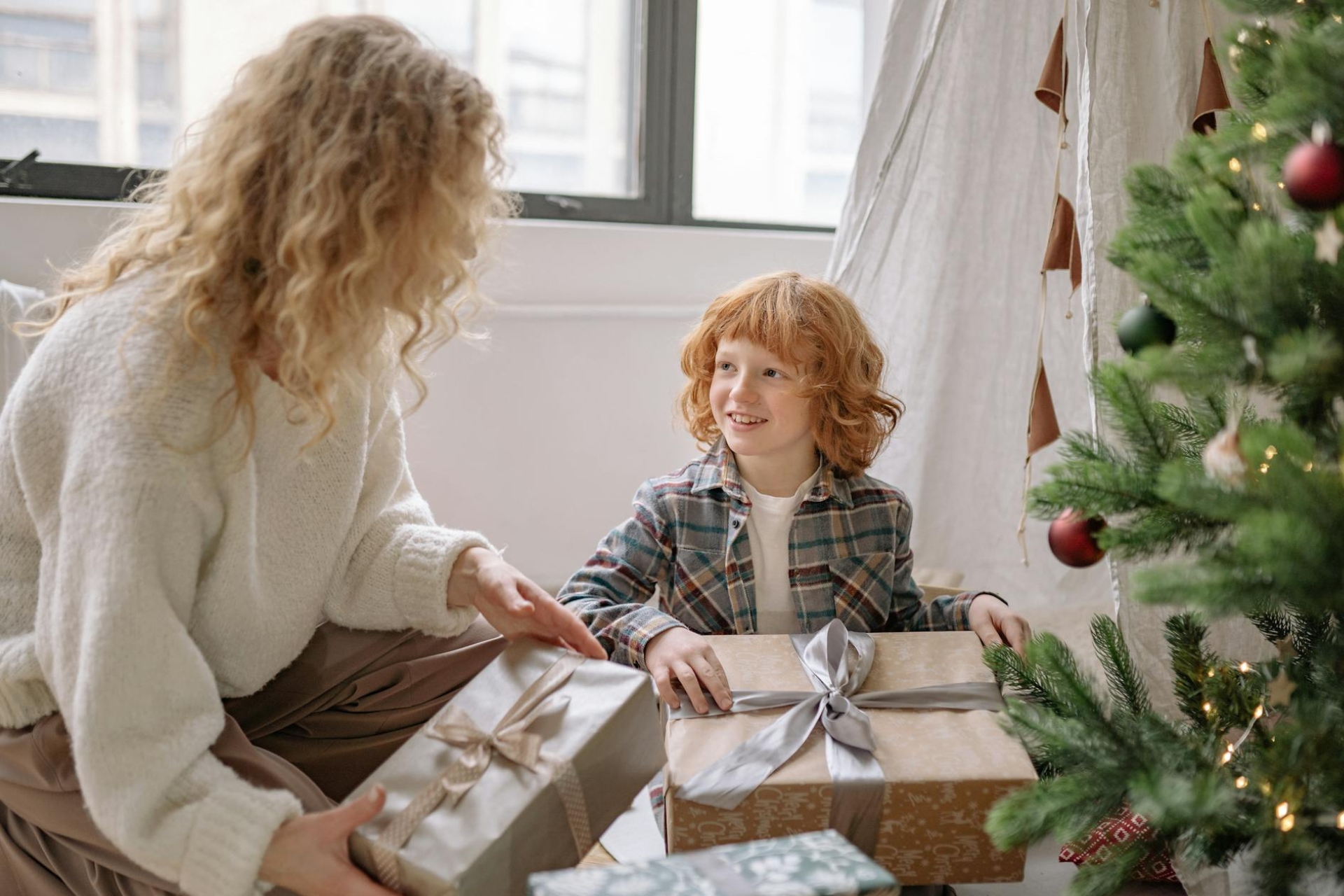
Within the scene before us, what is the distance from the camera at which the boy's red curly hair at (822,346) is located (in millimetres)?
1453

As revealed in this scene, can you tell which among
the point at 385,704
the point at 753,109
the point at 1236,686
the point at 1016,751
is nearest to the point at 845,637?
the point at 1016,751

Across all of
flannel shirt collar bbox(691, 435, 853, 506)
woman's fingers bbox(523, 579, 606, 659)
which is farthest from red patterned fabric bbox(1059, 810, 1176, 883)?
woman's fingers bbox(523, 579, 606, 659)

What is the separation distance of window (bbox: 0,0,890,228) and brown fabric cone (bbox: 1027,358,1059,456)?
3.05ft

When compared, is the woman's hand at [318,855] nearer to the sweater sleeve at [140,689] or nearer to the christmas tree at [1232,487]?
the sweater sleeve at [140,689]

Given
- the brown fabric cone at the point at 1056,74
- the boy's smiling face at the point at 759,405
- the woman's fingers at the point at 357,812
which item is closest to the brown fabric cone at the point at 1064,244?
the brown fabric cone at the point at 1056,74

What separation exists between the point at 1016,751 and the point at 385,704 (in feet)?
2.10

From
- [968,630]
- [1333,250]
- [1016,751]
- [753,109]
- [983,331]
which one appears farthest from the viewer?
[753,109]

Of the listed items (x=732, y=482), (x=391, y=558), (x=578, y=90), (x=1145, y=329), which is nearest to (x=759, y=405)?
(x=732, y=482)

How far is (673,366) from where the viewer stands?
2186mm

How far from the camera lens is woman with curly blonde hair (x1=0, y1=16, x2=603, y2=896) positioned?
0.90 metres

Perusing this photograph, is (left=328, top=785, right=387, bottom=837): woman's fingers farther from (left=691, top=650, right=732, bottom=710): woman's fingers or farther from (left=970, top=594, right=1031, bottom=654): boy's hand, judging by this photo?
(left=970, top=594, right=1031, bottom=654): boy's hand

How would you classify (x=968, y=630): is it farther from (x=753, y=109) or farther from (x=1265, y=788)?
(x=753, y=109)

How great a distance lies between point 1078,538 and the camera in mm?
907

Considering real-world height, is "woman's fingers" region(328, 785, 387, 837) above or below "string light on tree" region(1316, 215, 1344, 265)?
below
